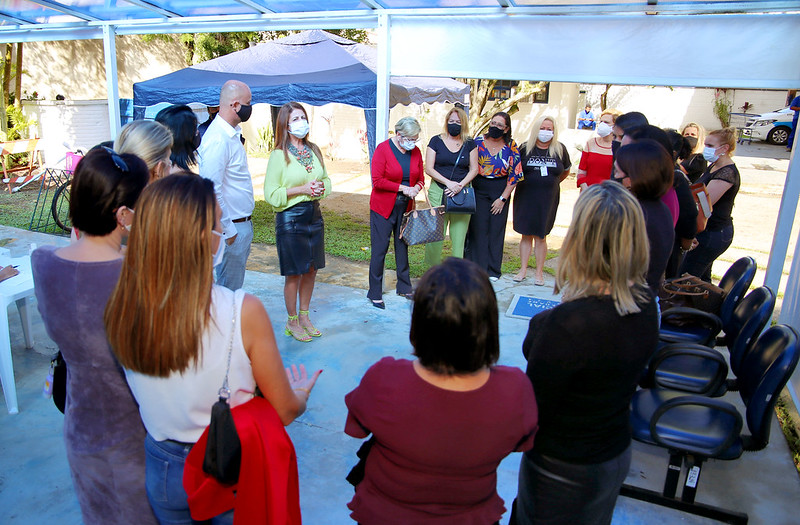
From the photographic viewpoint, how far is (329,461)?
319cm

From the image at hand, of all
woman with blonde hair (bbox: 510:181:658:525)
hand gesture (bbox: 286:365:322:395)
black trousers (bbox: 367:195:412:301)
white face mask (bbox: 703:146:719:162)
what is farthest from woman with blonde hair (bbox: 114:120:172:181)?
white face mask (bbox: 703:146:719:162)

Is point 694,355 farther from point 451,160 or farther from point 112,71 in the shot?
point 112,71

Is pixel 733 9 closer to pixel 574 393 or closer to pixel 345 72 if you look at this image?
pixel 574 393

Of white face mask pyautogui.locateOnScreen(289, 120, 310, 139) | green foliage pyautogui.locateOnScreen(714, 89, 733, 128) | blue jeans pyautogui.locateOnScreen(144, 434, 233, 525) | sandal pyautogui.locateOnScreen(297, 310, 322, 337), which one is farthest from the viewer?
green foliage pyautogui.locateOnScreen(714, 89, 733, 128)

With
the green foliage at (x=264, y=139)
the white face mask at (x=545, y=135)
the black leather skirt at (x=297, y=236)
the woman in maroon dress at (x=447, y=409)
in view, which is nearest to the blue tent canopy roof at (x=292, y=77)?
the white face mask at (x=545, y=135)

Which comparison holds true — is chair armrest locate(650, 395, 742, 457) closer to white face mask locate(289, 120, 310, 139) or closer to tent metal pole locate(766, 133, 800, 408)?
tent metal pole locate(766, 133, 800, 408)

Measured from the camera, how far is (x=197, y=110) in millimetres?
10008

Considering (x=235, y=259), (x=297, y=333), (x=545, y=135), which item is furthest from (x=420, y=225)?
(x=235, y=259)

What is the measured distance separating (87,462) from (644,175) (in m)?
2.61

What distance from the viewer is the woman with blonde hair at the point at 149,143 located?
2.72 metres

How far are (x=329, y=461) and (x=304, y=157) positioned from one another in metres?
2.34

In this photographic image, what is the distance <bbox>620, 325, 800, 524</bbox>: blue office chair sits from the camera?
253cm

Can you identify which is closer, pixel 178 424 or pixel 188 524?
pixel 178 424

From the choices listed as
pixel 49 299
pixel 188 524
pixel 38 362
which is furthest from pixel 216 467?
pixel 38 362
